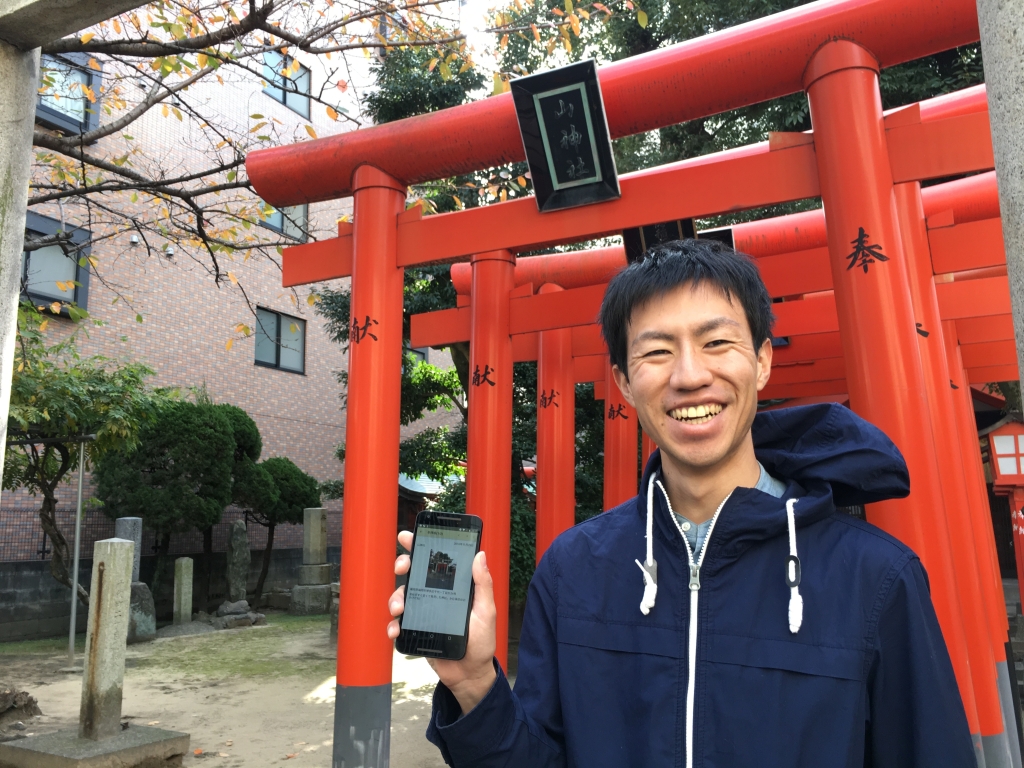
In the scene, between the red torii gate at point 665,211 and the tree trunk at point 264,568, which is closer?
the red torii gate at point 665,211

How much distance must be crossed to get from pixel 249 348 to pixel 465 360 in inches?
295

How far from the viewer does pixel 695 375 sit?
155 cm

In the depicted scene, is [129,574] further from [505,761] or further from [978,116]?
[978,116]

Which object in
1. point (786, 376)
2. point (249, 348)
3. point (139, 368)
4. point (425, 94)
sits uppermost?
point (425, 94)

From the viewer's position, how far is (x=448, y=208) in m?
11.6

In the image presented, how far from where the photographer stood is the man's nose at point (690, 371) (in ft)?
5.09

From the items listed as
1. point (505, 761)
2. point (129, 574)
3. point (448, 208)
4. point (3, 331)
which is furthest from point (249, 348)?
point (505, 761)

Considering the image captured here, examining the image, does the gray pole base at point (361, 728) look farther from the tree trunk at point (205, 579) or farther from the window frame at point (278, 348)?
the window frame at point (278, 348)

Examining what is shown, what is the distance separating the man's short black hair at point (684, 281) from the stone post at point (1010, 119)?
475 millimetres

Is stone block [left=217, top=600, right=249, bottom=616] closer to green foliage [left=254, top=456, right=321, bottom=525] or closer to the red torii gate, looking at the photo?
green foliage [left=254, top=456, right=321, bottom=525]

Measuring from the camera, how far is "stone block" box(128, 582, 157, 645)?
12.4 meters

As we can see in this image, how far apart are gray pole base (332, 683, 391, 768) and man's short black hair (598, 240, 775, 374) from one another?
368 cm

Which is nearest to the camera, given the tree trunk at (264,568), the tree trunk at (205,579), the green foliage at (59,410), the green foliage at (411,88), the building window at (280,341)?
the green foliage at (59,410)

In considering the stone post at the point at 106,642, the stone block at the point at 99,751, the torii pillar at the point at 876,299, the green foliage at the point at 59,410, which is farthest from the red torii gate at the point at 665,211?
the green foliage at the point at 59,410
